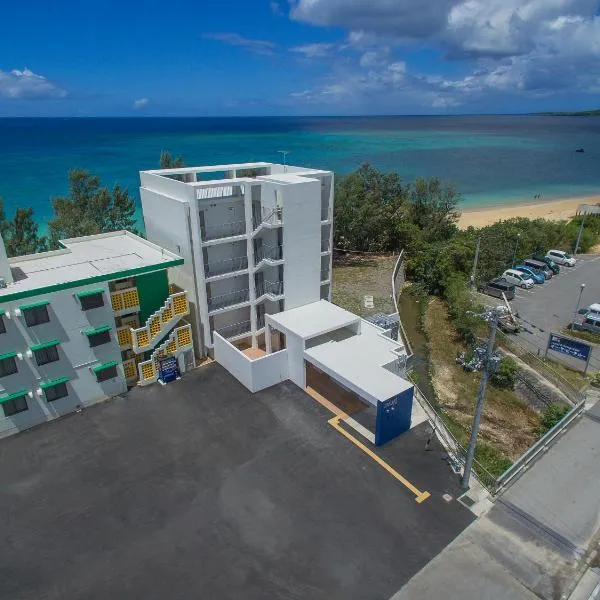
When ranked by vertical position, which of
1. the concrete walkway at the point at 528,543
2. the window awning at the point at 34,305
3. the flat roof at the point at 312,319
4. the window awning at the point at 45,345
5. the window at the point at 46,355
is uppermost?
the window awning at the point at 34,305

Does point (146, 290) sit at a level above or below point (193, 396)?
above

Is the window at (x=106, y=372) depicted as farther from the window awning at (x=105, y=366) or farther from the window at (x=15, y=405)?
the window at (x=15, y=405)

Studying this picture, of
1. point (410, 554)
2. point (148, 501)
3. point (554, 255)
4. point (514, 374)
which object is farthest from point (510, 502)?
point (554, 255)

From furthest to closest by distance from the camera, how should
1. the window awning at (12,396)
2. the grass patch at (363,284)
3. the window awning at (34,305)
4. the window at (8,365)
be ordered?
the grass patch at (363,284) → the window awning at (12,396) → the window at (8,365) → the window awning at (34,305)

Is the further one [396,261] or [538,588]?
[396,261]

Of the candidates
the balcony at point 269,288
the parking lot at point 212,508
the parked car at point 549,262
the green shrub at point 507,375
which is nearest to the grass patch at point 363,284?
the balcony at point 269,288

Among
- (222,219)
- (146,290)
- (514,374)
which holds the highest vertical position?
(222,219)

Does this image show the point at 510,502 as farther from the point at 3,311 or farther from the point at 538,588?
the point at 3,311
